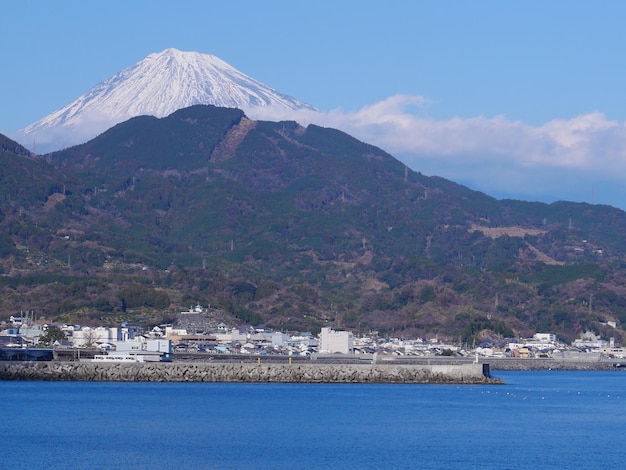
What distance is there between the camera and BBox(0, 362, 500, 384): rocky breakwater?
9438cm

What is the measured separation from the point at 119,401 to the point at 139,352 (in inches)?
1442

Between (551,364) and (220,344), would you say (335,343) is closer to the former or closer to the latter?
(220,344)

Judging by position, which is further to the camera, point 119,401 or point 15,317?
point 15,317

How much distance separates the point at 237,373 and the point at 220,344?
51.9 meters

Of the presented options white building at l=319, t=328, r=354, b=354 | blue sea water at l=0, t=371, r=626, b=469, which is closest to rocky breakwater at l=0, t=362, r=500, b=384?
blue sea water at l=0, t=371, r=626, b=469

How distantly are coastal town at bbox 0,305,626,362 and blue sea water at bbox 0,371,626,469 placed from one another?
24827mm

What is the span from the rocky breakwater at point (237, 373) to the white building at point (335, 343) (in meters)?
42.2

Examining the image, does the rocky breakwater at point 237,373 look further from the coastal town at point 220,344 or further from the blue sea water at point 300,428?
the coastal town at point 220,344

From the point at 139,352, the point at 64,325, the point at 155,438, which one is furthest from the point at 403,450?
the point at 64,325

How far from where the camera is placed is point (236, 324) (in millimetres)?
177750

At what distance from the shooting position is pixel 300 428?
61.4 metres

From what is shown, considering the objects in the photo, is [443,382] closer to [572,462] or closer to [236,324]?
[572,462]

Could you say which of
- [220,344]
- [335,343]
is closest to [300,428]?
[335,343]

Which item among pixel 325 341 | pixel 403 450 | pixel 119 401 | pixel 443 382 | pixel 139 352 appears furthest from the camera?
pixel 325 341
